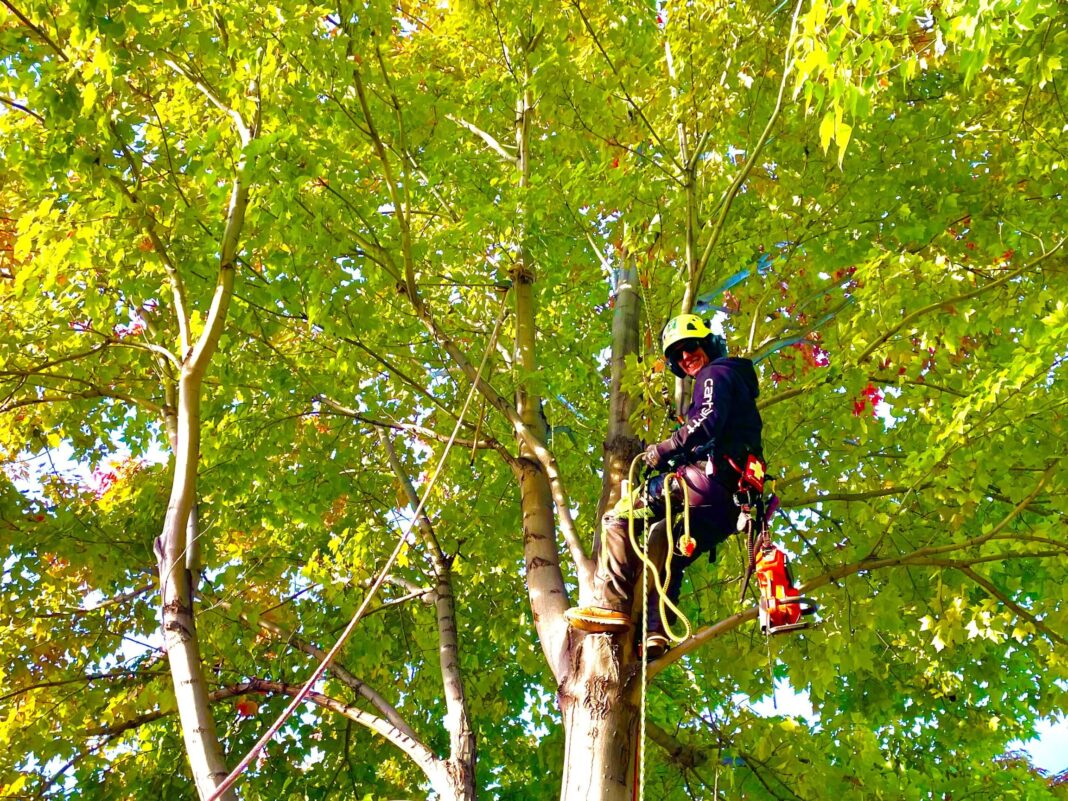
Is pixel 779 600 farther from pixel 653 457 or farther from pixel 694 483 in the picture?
pixel 653 457

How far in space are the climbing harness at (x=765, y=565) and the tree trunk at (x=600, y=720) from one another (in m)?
0.67

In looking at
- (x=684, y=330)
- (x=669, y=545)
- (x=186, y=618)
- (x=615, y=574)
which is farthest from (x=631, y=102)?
(x=186, y=618)

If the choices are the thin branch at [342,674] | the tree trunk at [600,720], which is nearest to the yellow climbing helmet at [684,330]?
the tree trunk at [600,720]

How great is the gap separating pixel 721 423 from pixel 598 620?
3.57 feet

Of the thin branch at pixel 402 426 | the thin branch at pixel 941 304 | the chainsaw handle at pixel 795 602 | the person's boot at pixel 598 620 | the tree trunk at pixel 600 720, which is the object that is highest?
the thin branch at pixel 402 426

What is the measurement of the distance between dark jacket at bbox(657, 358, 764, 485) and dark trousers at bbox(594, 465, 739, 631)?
0.10m

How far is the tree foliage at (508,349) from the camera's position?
4660 mm

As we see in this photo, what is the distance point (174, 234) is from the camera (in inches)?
217

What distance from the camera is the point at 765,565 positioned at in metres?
4.09

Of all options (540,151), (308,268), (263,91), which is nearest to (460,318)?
(540,151)

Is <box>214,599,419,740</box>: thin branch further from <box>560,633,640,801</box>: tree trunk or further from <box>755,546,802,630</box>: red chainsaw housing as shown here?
<box>755,546,802,630</box>: red chainsaw housing

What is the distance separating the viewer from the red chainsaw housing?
394 centimetres

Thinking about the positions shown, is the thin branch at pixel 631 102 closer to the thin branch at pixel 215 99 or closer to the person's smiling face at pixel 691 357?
the person's smiling face at pixel 691 357

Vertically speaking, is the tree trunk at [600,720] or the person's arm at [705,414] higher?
the person's arm at [705,414]
